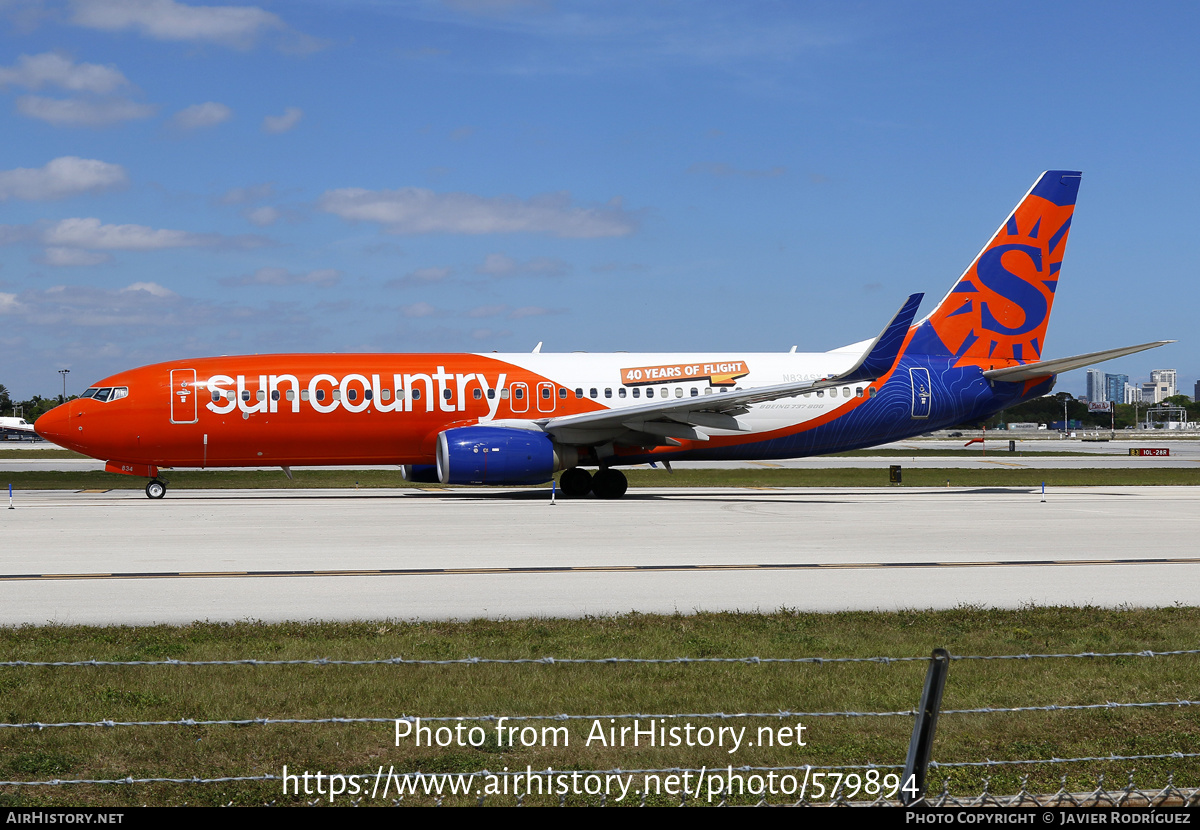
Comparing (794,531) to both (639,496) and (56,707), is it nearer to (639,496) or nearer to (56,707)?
(639,496)

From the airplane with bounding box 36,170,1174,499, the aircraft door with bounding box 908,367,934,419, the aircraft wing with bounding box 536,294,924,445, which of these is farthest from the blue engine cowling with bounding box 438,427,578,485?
the aircraft door with bounding box 908,367,934,419

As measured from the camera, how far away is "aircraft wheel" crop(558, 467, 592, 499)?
99.2 feet

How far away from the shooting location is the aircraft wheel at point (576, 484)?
3023 centimetres

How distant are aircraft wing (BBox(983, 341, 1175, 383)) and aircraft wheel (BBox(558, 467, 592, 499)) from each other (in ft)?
42.3

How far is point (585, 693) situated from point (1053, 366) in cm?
2705

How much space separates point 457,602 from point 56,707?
5148mm

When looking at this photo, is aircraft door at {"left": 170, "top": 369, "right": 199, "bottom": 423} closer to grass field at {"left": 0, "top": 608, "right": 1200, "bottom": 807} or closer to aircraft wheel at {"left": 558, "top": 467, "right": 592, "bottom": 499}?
aircraft wheel at {"left": 558, "top": 467, "right": 592, "bottom": 499}

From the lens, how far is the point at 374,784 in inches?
238

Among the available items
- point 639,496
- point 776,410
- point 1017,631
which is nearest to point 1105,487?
point 776,410

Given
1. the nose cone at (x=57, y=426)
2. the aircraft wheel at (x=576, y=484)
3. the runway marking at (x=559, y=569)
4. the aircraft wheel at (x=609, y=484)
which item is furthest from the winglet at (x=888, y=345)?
the nose cone at (x=57, y=426)

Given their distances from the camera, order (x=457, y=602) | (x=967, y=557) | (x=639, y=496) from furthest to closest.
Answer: (x=639, y=496), (x=967, y=557), (x=457, y=602)

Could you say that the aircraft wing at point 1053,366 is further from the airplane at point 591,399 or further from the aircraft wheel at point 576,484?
the aircraft wheel at point 576,484

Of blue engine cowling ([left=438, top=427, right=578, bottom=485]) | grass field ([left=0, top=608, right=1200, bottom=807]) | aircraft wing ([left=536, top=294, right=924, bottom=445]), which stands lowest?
grass field ([left=0, top=608, right=1200, bottom=807])

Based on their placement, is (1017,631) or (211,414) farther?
(211,414)
